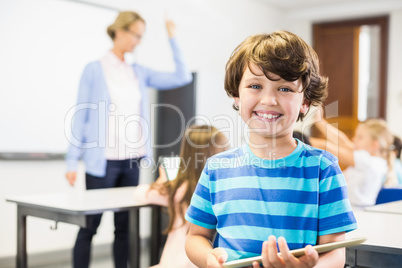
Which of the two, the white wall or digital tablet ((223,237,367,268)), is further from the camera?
the white wall

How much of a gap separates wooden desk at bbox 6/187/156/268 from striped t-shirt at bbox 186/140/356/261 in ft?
3.33

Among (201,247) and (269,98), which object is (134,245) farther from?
(269,98)

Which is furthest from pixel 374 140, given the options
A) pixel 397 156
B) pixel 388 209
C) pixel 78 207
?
pixel 78 207

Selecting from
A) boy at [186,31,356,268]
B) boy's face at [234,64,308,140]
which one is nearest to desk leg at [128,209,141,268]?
boy at [186,31,356,268]

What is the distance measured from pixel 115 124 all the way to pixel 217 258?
1666mm

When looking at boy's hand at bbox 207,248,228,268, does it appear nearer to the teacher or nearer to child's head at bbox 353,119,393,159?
the teacher

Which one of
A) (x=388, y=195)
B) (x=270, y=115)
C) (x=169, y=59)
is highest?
(x=169, y=59)

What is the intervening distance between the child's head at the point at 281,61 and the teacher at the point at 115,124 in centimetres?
152

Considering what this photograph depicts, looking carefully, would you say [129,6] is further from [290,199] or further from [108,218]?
[290,199]

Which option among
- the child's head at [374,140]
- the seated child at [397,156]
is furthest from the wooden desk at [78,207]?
the seated child at [397,156]

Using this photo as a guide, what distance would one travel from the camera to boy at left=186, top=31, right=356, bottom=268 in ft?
2.71

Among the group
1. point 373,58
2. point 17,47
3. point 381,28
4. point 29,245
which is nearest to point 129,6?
point 17,47

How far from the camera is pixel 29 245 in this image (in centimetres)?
322

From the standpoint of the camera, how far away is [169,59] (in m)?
4.13
